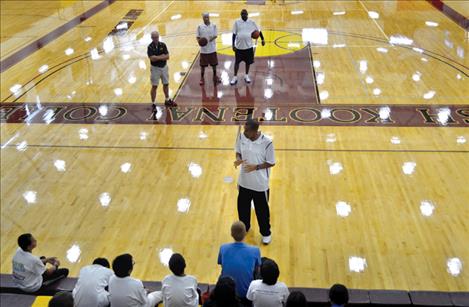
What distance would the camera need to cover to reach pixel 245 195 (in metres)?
5.88

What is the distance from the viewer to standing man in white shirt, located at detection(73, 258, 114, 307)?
4.41m

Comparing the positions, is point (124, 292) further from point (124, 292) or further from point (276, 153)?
point (276, 153)

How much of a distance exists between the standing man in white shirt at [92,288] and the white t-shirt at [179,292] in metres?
0.53

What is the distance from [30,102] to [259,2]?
1094cm

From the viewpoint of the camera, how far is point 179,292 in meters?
4.34

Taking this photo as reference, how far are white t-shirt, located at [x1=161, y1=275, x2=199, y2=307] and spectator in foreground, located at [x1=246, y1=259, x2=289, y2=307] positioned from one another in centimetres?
50

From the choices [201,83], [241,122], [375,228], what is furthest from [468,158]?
[201,83]

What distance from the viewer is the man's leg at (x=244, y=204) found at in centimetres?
586

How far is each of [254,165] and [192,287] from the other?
5.47 ft

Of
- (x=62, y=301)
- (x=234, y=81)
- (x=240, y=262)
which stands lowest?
(x=234, y=81)

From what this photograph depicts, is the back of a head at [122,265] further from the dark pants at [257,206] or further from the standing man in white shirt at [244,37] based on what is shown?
the standing man in white shirt at [244,37]

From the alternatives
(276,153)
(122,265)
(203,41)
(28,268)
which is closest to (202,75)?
(203,41)

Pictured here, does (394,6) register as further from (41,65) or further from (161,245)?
(161,245)

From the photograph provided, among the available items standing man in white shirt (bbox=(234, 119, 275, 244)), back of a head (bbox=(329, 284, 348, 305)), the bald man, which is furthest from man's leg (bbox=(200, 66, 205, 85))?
back of a head (bbox=(329, 284, 348, 305))
